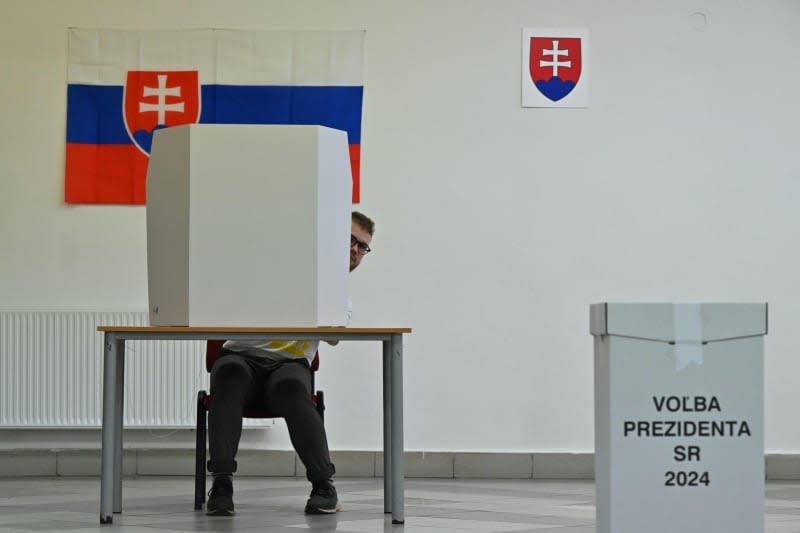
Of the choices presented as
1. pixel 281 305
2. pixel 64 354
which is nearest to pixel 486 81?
pixel 64 354

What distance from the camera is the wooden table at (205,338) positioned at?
11.9ft

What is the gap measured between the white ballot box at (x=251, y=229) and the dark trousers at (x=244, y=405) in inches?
18.1

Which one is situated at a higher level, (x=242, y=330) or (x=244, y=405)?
(x=242, y=330)

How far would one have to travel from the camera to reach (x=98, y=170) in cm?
602

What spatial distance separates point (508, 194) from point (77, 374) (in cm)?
219

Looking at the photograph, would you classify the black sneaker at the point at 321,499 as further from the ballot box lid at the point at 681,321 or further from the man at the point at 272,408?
the ballot box lid at the point at 681,321

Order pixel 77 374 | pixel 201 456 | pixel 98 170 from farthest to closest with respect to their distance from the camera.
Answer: pixel 98 170, pixel 77 374, pixel 201 456

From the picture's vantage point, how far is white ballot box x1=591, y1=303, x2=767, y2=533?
2559 mm

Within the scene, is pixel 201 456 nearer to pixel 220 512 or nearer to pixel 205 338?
pixel 220 512

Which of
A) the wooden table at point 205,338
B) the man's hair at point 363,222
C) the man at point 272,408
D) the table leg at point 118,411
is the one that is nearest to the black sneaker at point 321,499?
the man at point 272,408

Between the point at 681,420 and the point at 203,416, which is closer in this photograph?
the point at 681,420

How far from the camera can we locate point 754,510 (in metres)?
2.58

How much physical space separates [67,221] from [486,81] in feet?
6.87

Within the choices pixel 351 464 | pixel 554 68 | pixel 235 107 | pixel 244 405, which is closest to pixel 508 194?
pixel 554 68
